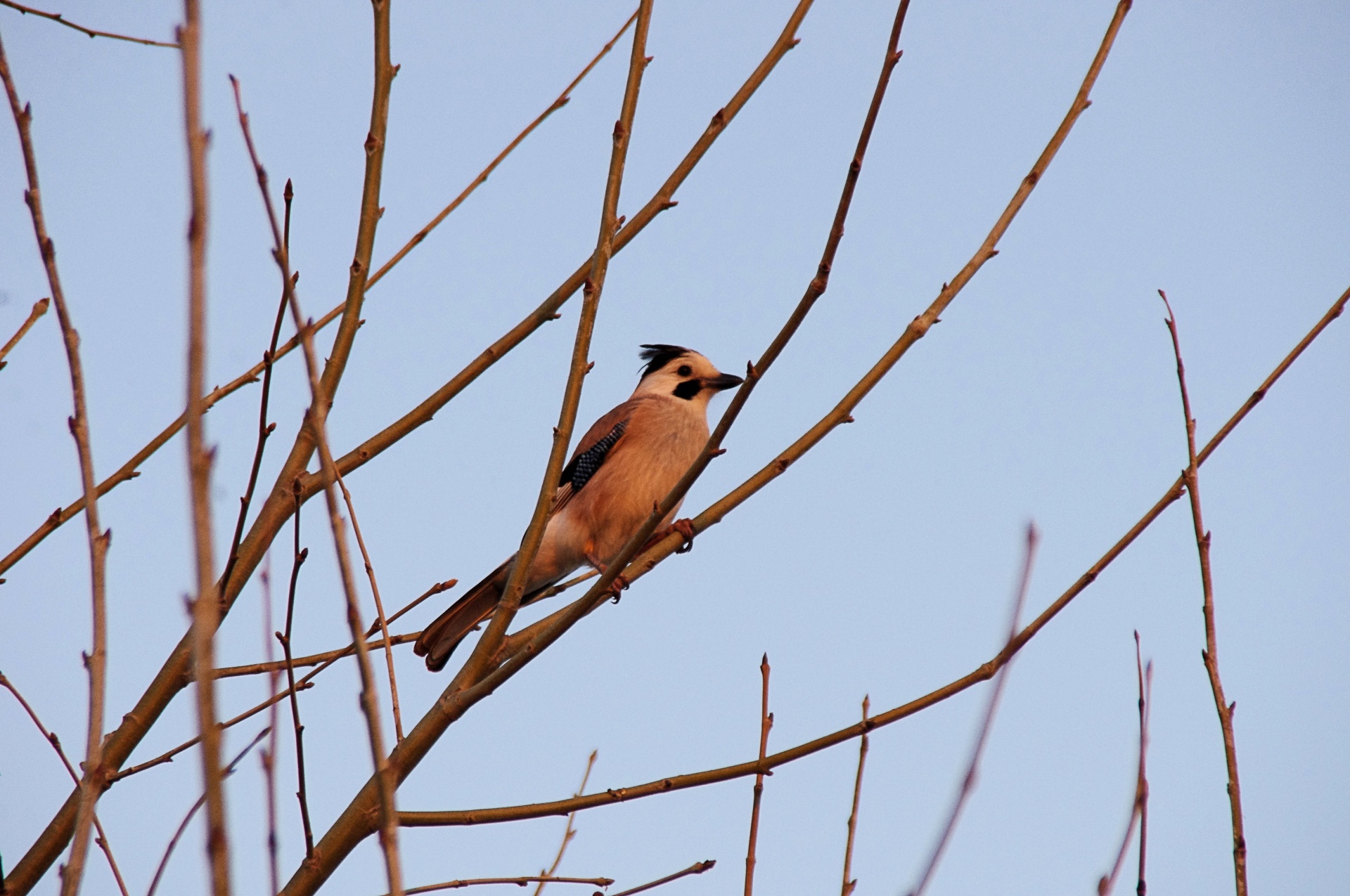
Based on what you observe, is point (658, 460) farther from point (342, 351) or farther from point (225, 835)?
point (225, 835)

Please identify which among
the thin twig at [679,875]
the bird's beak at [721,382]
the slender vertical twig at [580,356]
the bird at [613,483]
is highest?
the bird's beak at [721,382]

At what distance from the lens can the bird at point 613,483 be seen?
509 cm

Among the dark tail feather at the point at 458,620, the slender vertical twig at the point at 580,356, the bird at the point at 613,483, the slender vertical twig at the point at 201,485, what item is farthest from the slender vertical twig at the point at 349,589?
the bird at the point at 613,483

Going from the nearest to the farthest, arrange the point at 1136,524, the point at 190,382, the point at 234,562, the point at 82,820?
the point at 190,382 < the point at 82,820 < the point at 1136,524 < the point at 234,562

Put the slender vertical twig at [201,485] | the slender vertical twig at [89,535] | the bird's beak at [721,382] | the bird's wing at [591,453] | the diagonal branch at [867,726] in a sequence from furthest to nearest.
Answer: the bird's beak at [721,382] < the bird's wing at [591,453] < the diagonal branch at [867,726] < the slender vertical twig at [89,535] < the slender vertical twig at [201,485]

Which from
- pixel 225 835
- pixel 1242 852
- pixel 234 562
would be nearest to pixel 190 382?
pixel 225 835

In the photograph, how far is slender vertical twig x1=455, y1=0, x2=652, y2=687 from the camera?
9.06 feet

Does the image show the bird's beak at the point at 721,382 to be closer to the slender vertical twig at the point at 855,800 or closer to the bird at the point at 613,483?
the bird at the point at 613,483

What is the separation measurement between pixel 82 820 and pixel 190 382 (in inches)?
33.6

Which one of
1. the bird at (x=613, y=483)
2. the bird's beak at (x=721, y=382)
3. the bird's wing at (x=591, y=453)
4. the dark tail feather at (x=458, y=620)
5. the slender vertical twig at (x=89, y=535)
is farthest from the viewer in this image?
the bird's beak at (x=721, y=382)

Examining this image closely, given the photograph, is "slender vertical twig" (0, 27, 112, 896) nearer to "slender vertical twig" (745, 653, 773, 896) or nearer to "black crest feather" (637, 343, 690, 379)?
"slender vertical twig" (745, 653, 773, 896)

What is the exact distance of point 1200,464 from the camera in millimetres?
2602

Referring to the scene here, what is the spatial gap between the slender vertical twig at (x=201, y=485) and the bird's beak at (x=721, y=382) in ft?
16.6

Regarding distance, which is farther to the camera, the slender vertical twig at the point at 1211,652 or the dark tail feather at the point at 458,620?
the dark tail feather at the point at 458,620
